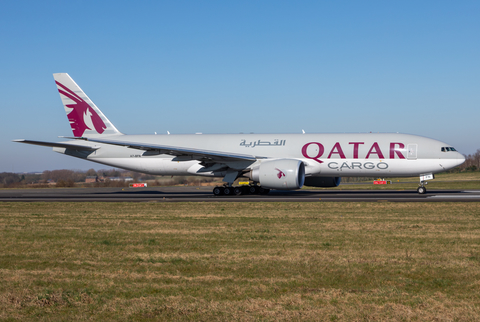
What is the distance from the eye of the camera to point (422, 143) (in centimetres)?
2883

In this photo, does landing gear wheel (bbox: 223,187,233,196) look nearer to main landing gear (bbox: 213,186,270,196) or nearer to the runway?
main landing gear (bbox: 213,186,270,196)

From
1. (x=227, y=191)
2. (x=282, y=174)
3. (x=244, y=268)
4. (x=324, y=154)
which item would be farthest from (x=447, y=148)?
(x=244, y=268)

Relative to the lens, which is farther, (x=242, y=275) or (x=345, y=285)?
(x=242, y=275)

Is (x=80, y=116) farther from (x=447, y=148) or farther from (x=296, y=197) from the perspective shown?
(x=447, y=148)

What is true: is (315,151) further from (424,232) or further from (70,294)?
(70,294)

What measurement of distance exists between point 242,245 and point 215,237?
4.87 ft

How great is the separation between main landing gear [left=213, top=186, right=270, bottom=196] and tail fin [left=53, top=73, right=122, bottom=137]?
12.2 meters

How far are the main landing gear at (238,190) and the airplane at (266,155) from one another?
67mm

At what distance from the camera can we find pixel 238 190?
99.1 ft

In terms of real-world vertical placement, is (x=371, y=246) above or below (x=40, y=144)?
below

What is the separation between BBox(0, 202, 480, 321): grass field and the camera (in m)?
6.20

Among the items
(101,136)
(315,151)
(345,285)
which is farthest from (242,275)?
(101,136)

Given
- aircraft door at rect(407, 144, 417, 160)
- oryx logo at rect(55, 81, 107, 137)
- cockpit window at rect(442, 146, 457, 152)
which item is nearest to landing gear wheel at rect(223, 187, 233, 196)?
aircraft door at rect(407, 144, 417, 160)

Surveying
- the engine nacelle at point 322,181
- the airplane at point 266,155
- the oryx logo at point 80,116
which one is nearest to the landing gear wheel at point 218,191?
the airplane at point 266,155
